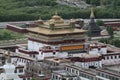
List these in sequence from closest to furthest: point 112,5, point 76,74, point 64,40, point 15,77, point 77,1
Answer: point 15,77 → point 76,74 → point 64,40 → point 112,5 → point 77,1

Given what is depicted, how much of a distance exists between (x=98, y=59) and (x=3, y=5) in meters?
34.5

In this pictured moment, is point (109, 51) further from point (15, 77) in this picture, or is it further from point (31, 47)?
point (15, 77)

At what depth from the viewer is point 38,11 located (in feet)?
258

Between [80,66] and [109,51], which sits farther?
[109,51]

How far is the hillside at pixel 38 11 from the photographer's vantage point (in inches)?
2936

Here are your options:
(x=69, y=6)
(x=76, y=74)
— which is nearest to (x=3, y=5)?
(x=69, y=6)

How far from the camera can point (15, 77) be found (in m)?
38.0

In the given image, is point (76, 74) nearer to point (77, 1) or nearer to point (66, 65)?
point (66, 65)

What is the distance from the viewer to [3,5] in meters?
81.7

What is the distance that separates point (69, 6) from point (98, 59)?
3470cm

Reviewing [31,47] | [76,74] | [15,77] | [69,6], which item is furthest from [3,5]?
[15,77]

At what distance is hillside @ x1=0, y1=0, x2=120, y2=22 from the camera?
74562 millimetres

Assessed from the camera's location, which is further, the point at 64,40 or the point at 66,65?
the point at 64,40

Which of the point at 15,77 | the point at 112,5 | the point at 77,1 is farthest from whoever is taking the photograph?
the point at 77,1
